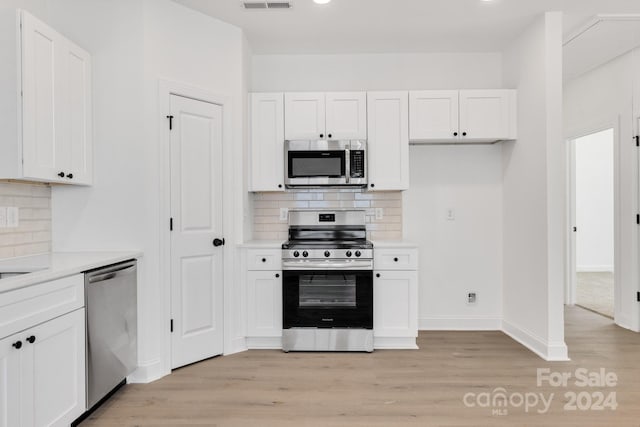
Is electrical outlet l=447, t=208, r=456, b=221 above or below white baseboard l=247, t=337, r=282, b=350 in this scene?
above

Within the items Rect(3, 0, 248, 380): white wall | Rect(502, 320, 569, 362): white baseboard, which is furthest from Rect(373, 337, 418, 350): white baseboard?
Rect(3, 0, 248, 380): white wall

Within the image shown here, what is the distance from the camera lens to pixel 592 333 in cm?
384

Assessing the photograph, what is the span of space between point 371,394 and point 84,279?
6.27ft

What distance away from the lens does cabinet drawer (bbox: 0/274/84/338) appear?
1670 mm

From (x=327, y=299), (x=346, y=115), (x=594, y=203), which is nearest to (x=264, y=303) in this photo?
(x=327, y=299)

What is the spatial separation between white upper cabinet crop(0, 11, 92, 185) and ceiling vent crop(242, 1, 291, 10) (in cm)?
125

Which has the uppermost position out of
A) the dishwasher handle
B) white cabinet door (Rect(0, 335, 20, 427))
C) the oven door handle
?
the dishwasher handle

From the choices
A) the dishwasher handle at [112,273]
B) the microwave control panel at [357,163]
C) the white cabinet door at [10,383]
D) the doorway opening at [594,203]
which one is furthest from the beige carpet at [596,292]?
the white cabinet door at [10,383]

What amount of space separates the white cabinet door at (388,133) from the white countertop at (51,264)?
7.26ft

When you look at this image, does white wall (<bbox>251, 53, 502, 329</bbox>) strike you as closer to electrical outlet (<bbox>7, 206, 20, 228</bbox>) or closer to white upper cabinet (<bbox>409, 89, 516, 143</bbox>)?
white upper cabinet (<bbox>409, 89, 516, 143</bbox>)

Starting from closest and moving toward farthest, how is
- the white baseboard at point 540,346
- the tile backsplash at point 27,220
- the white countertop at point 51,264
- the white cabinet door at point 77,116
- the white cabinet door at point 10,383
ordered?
the white cabinet door at point 10,383 < the white countertop at point 51,264 < the tile backsplash at point 27,220 < the white cabinet door at point 77,116 < the white baseboard at point 540,346

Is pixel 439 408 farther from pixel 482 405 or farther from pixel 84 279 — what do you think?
pixel 84 279

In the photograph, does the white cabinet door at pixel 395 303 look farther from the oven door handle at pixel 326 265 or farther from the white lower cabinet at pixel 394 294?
the oven door handle at pixel 326 265

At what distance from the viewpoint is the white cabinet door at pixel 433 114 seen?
3.68m
